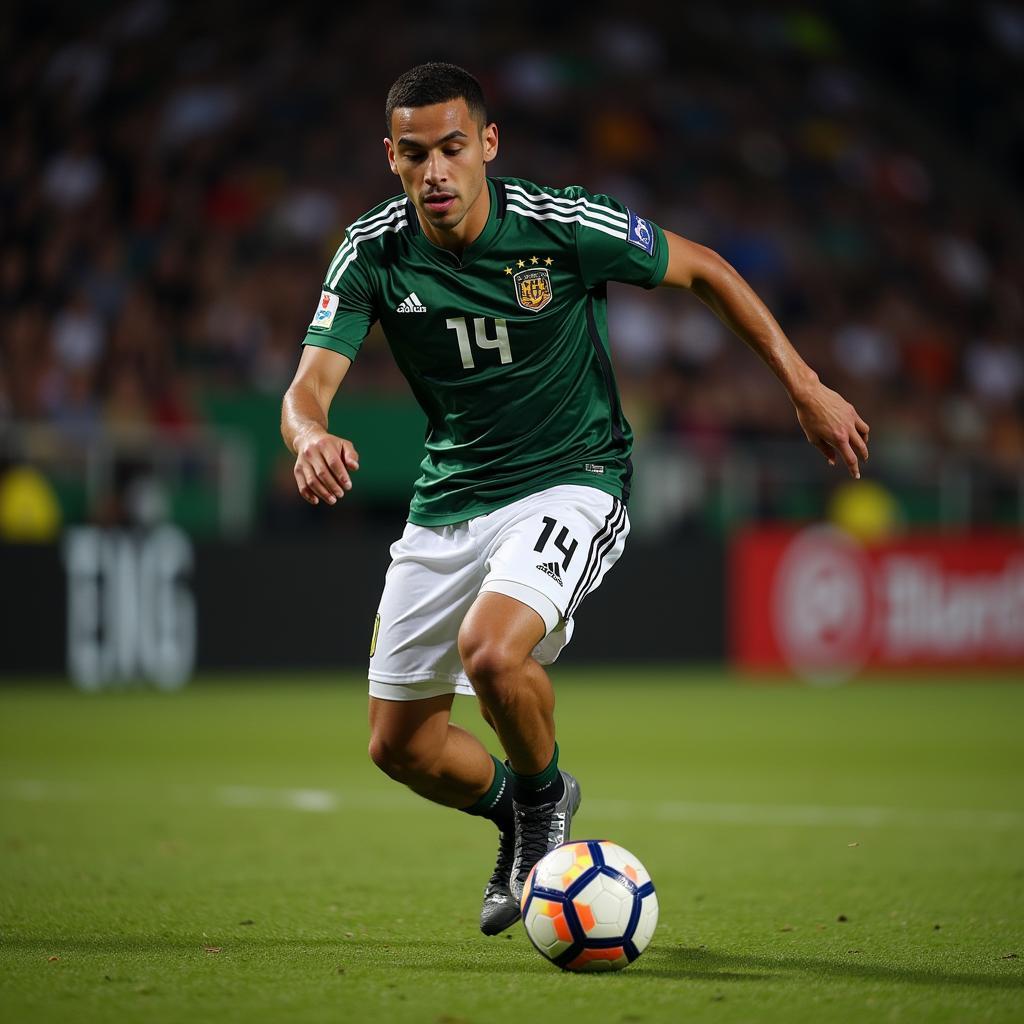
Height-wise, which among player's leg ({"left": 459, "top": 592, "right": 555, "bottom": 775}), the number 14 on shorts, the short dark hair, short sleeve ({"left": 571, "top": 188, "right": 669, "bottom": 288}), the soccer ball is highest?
the short dark hair

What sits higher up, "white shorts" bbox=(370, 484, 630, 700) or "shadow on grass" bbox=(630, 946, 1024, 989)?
"white shorts" bbox=(370, 484, 630, 700)

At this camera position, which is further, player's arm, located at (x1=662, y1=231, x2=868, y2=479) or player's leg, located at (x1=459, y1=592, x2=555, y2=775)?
player's arm, located at (x1=662, y1=231, x2=868, y2=479)

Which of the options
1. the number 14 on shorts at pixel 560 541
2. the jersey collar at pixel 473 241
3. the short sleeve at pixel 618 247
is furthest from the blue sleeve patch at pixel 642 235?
the number 14 on shorts at pixel 560 541

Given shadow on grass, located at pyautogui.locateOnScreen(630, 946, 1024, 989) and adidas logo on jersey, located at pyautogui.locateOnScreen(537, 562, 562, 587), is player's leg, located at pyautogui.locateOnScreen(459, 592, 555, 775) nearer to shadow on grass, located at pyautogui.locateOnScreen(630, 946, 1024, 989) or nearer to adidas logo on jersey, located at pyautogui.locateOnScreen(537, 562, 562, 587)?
adidas logo on jersey, located at pyautogui.locateOnScreen(537, 562, 562, 587)

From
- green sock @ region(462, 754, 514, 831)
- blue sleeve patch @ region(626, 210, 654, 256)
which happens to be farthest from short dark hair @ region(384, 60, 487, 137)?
green sock @ region(462, 754, 514, 831)

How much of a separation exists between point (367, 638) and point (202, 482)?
7.23 feet

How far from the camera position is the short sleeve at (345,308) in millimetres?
5016

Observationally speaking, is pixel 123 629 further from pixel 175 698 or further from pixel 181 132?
pixel 181 132

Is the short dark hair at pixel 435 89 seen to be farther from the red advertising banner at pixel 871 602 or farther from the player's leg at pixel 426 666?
the red advertising banner at pixel 871 602

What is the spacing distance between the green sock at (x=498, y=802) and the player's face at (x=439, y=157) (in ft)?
5.64

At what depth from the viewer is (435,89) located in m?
4.85

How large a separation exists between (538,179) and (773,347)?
1455 cm

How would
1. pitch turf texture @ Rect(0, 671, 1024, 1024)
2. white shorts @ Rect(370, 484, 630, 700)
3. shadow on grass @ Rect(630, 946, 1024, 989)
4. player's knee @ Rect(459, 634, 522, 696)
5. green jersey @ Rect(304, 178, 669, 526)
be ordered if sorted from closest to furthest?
pitch turf texture @ Rect(0, 671, 1024, 1024) < shadow on grass @ Rect(630, 946, 1024, 989) < player's knee @ Rect(459, 634, 522, 696) < white shorts @ Rect(370, 484, 630, 700) < green jersey @ Rect(304, 178, 669, 526)

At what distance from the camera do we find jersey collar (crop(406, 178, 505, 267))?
503cm
